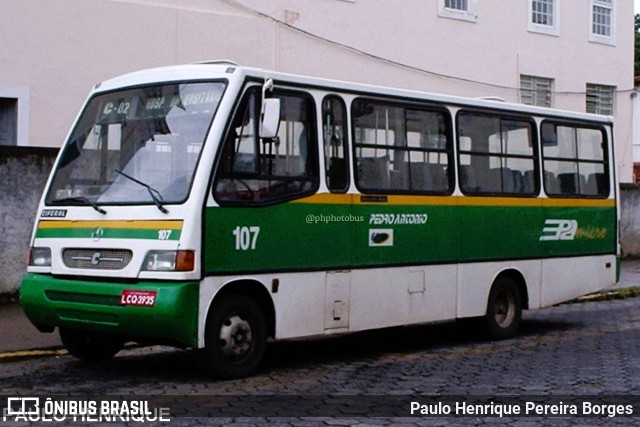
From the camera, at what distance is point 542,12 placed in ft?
89.9

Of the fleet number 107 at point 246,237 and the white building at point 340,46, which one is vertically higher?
the white building at point 340,46

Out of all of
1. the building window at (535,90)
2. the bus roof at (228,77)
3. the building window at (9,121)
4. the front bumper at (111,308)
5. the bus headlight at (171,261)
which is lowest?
the front bumper at (111,308)

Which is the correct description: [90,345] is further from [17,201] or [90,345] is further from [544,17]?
[544,17]

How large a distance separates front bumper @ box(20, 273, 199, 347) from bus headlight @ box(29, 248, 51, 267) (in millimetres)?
114

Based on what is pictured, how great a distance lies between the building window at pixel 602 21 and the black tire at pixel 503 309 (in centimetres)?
1678

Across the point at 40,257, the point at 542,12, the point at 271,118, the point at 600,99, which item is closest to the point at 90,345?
the point at 40,257

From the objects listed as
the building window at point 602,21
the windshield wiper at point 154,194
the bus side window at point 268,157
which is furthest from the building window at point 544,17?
the windshield wiper at point 154,194

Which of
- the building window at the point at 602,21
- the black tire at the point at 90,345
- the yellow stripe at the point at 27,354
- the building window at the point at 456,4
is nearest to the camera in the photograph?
the black tire at the point at 90,345

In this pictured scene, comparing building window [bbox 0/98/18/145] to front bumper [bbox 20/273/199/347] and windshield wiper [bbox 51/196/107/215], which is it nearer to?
windshield wiper [bbox 51/196/107/215]

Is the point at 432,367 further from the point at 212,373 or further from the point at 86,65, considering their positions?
the point at 86,65

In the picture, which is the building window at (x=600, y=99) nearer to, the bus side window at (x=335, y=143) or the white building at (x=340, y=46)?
the white building at (x=340, y=46)

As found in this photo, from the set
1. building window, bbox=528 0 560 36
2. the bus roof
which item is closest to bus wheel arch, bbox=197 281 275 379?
the bus roof

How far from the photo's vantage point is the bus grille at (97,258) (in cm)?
962

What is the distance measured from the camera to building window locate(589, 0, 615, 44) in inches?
1134
